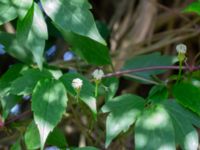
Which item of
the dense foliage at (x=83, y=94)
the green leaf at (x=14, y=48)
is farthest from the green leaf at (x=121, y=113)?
the green leaf at (x=14, y=48)

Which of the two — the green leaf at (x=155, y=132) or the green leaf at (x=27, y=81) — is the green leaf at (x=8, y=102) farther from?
the green leaf at (x=155, y=132)

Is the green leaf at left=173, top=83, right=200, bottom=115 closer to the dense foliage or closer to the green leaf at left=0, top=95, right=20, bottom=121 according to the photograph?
the dense foliage

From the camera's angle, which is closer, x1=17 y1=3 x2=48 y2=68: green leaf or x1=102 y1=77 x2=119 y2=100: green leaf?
x1=17 y1=3 x2=48 y2=68: green leaf

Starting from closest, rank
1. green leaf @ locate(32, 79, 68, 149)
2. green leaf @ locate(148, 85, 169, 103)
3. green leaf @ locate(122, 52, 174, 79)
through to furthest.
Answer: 1. green leaf @ locate(32, 79, 68, 149)
2. green leaf @ locate(148, 85, 169, 103)
3. green leaf @ locate(122, 52, 174, 79)

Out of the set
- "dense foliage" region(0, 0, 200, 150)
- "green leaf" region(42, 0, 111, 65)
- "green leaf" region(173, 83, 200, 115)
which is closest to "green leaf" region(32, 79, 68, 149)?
"dense foliage" region(0, 0, 200, 150)

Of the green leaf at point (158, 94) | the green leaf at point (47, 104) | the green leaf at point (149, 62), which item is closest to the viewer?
the green leaf at point (47, 104)

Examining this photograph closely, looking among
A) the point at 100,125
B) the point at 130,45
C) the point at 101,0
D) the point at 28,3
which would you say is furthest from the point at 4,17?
the point at 101,0

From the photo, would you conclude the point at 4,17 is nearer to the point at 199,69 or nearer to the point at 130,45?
the point at 199,69

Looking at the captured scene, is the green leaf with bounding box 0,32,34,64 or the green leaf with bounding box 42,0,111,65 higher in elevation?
the green leaf with bounding box 42,0,111,65
